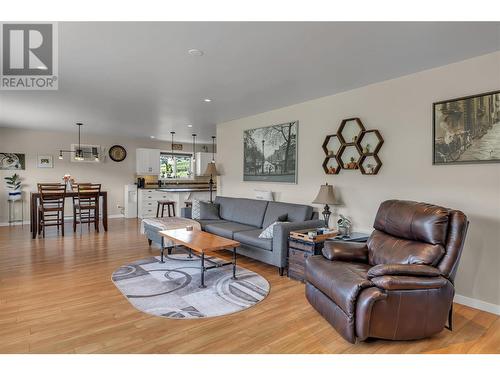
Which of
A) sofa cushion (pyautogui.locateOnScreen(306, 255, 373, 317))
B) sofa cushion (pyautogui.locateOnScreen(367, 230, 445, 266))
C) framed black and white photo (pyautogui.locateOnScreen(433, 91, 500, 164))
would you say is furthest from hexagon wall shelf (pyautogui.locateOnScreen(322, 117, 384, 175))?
sofa cushion (pyautogui.locateOnScreen(306, 255, 373, 317))

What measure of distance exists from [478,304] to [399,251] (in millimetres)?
1062

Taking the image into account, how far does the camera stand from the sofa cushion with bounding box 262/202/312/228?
13.9 ft

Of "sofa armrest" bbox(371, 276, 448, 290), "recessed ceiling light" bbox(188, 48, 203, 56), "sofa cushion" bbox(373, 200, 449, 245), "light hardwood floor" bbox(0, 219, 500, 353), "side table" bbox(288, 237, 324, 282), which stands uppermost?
"recessed ceiling light" bbox(188, 48, 203, 56)

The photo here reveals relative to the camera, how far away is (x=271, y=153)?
520cm

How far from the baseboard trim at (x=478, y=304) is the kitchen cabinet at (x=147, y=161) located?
26.1 feet

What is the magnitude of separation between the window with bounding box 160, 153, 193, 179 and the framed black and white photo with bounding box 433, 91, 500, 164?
7.84m

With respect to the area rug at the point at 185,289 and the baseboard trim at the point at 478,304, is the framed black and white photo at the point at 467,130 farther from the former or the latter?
the area rug at the point at 185,289

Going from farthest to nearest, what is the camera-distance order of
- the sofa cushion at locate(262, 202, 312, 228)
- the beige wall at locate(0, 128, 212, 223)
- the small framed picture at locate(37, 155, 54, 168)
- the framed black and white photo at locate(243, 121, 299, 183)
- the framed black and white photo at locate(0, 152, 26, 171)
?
the small framed picture at locate(37, 155, 54, 168)
the beige wall at locate(0, 128, 212, 223)
the framed black and white photo at locate(0, 152, 26, 171)
the framed black and white photo at locate(243, 121, 299, 183)
the sofa cushion at locate(262, 202, 312, 228)

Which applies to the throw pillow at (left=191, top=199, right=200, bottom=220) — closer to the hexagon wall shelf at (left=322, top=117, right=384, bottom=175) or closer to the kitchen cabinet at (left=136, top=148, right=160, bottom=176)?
the hexagon wall shelf at (left=322, top=117, right=384, bottom=175)

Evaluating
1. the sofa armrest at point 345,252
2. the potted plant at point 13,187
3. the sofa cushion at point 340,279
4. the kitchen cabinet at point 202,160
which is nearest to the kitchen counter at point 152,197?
the kitchen cabinet at point 202,160

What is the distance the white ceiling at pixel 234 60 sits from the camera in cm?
235

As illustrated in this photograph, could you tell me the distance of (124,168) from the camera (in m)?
8.84
